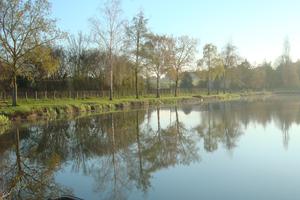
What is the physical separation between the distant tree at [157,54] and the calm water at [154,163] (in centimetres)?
3255

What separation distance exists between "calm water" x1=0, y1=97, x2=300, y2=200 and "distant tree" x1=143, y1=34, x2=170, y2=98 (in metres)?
32.5

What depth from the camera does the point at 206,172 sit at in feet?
36.9

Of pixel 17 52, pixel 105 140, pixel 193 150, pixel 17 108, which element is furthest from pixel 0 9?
pixel 193 150

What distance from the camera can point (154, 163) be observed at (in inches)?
500

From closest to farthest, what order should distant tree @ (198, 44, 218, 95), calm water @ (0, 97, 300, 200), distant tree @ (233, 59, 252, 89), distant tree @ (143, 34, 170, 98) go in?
calm water @ (0, 97, 300, 200), distant tree @ (143, 34, 170, 98), distant tree @ (198, 44, 218, 95), distant tree @ (233, 59, 252, 89)

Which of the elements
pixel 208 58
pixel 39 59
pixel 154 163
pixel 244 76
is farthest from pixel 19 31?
pixel 244 76

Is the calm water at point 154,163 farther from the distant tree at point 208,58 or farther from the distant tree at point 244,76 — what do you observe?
the distant tree at point 244,76

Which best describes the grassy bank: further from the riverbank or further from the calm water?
the calm water

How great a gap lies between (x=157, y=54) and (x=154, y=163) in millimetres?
42922

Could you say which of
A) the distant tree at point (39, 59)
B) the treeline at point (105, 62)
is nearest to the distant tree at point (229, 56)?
the treeline at point (105, 62)

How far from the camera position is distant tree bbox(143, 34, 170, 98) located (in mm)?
53188

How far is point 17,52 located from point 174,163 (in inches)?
944

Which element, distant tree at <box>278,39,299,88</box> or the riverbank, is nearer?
the riverbank

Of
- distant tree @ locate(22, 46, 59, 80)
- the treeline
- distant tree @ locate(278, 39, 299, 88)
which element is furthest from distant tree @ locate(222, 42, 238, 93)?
distant tree @ locate(22, 46, 59, 80)
